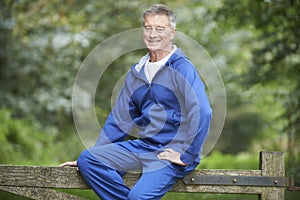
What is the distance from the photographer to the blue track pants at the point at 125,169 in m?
3.10

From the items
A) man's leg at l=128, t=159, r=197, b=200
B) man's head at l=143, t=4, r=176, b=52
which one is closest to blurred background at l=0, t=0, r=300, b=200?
man's head at l=143, t=4, r=176, b=52

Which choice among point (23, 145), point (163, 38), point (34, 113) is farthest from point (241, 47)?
point (163, 38)

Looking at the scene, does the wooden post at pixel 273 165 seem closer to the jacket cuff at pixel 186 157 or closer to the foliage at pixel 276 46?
the jacket cuff at pixel 186 157

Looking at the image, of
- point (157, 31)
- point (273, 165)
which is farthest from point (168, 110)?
point (273, 165)

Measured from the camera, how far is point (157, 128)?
3205 mm

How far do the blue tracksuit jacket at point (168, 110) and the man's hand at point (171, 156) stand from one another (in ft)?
0.09

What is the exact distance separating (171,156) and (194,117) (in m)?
0.28

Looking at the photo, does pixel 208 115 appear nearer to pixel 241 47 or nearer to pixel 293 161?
pixel 293 161

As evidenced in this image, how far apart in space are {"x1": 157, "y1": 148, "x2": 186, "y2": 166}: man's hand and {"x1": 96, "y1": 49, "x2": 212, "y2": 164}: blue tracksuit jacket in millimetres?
28

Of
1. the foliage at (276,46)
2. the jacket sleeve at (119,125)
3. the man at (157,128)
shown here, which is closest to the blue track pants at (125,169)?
the man at (157,128)

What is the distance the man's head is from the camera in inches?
129

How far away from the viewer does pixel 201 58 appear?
30.3 ft

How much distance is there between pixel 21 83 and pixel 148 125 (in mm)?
6819

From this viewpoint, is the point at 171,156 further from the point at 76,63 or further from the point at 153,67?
the point at 76,63
